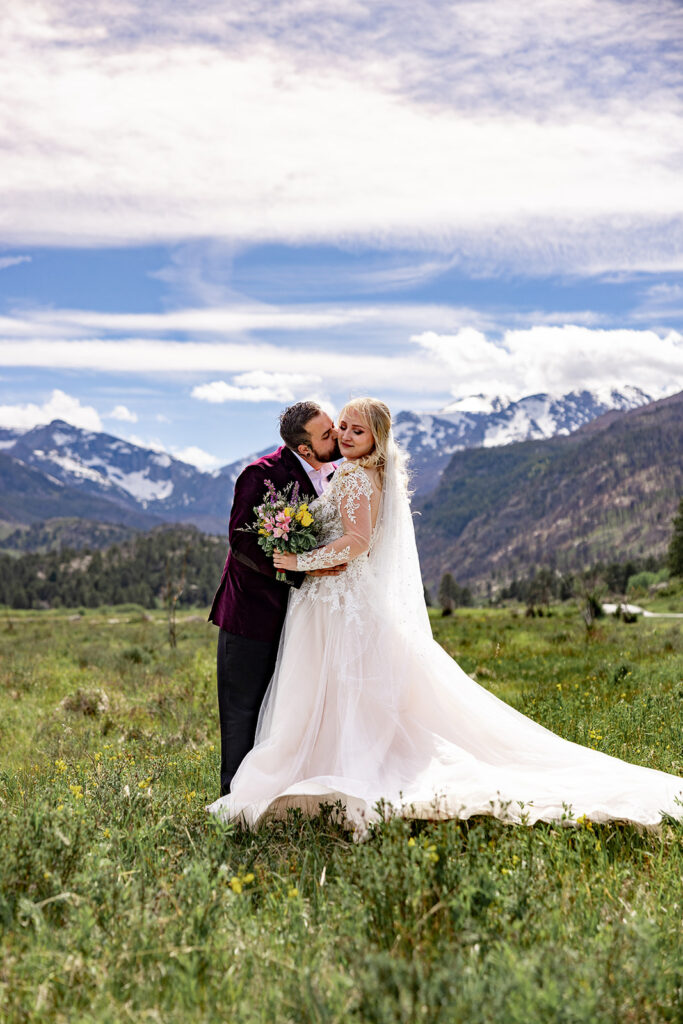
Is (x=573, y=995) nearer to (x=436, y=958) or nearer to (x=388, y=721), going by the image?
(x=436, y=958)

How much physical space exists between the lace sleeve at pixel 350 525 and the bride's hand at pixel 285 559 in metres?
Answer: 0.05

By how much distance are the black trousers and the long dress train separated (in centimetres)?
13

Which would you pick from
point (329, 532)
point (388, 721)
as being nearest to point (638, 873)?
point (388, 721)

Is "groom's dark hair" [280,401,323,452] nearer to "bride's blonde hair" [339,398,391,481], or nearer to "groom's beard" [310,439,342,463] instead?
"groom's beard" [310,439,342,463]

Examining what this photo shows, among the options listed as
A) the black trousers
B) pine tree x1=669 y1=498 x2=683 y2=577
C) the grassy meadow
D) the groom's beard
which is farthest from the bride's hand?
pine tree x1=669 y1=498 x2=683 y2=577

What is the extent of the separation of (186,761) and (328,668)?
2286 millimetres

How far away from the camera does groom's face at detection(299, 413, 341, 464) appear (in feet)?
20.6

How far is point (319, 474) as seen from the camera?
264 inches

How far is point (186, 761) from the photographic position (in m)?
7.51

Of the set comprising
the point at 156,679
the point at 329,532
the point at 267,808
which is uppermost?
the point at 329,532

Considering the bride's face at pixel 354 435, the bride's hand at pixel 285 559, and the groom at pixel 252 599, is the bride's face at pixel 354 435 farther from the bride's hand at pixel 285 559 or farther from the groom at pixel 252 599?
the bride's hand at pixel 285 559

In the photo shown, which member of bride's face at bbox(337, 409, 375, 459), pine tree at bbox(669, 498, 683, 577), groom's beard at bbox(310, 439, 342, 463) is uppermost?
bride's face at bbox(337, 409, 375, 459)

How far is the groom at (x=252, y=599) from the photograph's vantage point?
6238 mm

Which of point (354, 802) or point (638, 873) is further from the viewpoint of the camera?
point (354, 802)
